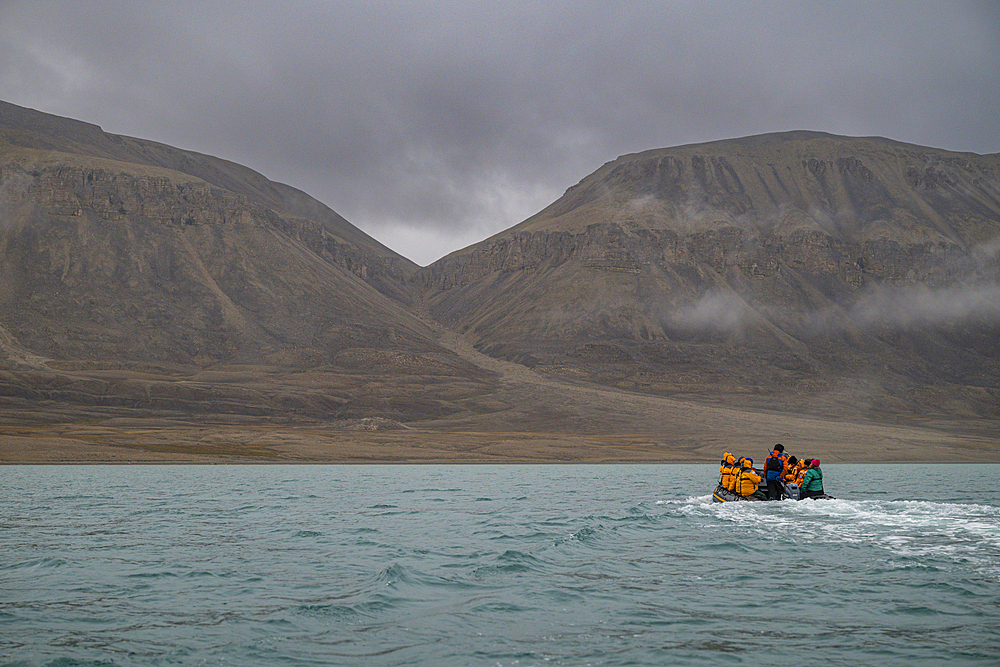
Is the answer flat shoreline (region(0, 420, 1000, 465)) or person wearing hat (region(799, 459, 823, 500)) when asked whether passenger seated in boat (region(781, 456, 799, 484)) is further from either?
flat shoreline (region(0, 420, 1000, 465))

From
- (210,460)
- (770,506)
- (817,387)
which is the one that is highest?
(817,387)

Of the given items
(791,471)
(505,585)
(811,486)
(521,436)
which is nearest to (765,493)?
(811,486)

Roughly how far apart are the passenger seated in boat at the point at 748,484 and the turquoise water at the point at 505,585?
116 cm

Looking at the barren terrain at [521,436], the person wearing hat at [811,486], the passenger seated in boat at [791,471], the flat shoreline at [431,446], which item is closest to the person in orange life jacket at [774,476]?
the person wearing hat at [811,486]

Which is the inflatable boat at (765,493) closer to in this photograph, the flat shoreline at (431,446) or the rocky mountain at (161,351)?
the flat shoreline at (431,446)

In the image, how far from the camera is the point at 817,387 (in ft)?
613

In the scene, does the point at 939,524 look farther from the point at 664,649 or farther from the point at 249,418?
the point at 249,418

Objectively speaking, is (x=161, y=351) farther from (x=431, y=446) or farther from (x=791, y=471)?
(x=791, y=471)

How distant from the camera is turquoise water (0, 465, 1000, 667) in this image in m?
12.9

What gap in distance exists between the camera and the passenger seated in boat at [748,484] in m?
36.9

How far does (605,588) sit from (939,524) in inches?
683

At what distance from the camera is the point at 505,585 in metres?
18.3

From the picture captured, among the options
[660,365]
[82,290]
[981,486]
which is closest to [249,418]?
[82,290]

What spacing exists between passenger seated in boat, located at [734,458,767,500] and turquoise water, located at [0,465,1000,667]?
116cm
